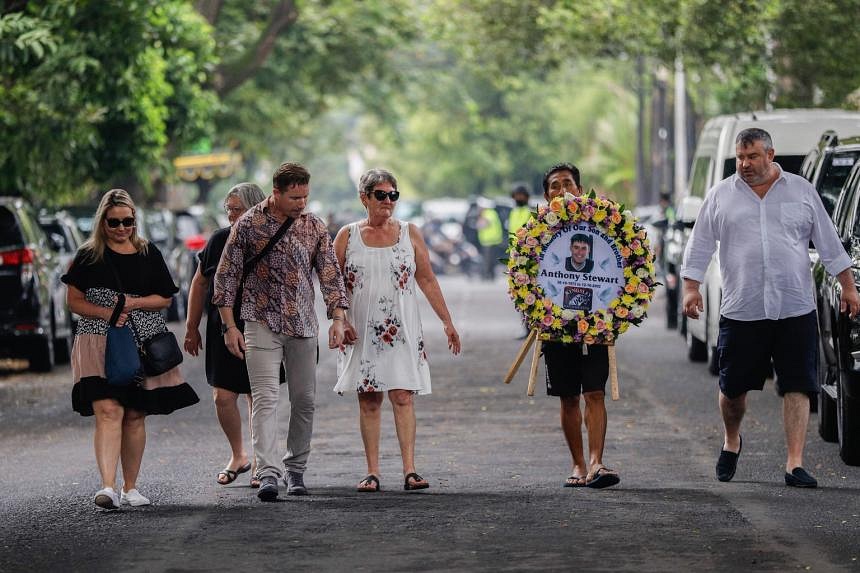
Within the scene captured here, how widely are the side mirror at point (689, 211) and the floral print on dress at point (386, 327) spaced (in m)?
6.47

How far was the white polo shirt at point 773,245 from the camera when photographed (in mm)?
10406

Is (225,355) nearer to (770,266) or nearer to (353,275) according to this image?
(353,275)

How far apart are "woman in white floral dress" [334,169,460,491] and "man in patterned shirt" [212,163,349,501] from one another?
33cm

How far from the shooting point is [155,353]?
9914 mm

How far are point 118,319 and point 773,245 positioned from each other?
344cm

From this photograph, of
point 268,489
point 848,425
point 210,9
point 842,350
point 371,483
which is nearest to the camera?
point 268,489

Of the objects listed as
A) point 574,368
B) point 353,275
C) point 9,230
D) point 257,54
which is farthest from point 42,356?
point 257,54

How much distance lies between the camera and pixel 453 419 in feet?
47.0

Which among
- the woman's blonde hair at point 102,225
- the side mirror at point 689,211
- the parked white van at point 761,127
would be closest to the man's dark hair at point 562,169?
the woman's blonde hair at point 102,225

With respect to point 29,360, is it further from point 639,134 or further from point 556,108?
point 556,108

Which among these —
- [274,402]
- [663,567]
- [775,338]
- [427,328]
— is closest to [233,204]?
[274,402]

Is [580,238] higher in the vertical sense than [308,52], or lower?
lower

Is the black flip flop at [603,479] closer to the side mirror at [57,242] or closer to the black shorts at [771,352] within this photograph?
the black shorts at [771,352]

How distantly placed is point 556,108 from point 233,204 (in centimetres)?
6563
